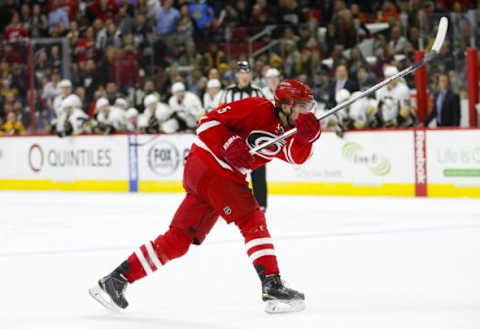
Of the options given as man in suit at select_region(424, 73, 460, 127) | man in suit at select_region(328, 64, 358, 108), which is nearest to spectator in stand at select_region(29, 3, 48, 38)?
man in suit at select_region(328, 64, 358, 108)

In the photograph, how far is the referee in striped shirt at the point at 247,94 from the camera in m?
9.62

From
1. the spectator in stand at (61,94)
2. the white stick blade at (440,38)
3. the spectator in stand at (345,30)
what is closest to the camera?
the white stick blade at (440,38)

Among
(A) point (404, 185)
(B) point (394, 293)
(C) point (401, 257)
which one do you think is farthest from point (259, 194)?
(B) point (394, 293)

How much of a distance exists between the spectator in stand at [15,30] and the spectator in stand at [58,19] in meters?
0.55

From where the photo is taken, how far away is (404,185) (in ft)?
38.0

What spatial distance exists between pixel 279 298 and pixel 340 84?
8.13 metres

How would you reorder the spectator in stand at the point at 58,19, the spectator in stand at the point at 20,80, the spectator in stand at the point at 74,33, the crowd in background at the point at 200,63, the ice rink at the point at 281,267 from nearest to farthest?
the ice rink at the point at 281,267
the crowd in background at the point at 200,63
the spectator in stand at the point at 20,80
the spectator in stand at the point at 74,33
the spectator in stand at the point at 58,19

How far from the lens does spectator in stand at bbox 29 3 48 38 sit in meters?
19.0

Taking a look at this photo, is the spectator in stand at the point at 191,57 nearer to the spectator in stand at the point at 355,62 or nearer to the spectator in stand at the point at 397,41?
the spectator in stand at the point at 355,62

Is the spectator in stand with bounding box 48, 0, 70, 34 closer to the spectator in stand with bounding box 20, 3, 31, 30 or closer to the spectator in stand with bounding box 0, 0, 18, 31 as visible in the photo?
the spectator in stand with bounding box 20, 3, 31, 30

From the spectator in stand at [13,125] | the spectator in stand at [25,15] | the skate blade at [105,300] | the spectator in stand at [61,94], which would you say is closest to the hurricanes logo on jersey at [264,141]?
the skate blade at [105,300]

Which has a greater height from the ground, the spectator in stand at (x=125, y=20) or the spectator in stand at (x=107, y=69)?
the spectator in stand at (x=125, y=20)

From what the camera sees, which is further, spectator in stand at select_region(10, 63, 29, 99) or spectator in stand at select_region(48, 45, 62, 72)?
spectator in stand at select_region(10, 63, 29, 99)

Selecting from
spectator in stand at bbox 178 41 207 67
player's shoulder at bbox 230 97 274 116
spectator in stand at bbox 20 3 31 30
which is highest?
spectator in stand at bbox 20 3 31 30
